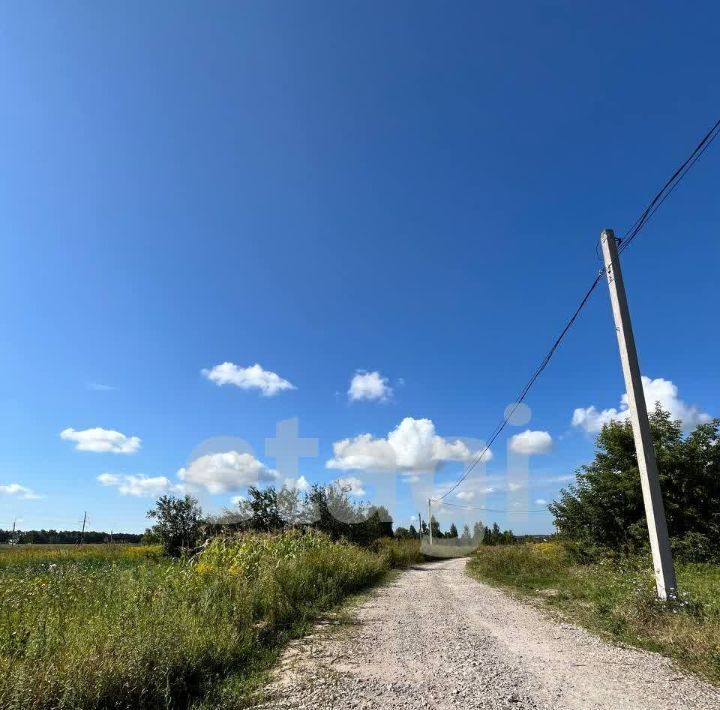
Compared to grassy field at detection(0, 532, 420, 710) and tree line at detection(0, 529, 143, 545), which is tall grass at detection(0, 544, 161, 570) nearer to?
grassy field at detection(0, 532, 420, 710)

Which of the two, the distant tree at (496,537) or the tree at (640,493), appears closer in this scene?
the tree at (640,493)

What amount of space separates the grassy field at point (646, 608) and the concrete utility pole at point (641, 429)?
37 centimetres

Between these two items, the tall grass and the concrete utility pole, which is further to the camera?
the tall grass

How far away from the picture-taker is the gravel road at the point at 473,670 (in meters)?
4.12

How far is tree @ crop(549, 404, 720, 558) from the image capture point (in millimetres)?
12742

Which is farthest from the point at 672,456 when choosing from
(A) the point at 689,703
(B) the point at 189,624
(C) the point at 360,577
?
(B) the point at 189,624

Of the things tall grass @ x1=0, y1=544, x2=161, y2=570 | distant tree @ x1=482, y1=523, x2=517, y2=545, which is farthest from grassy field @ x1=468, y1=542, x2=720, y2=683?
distant tree @ x1=482, y1=523, x2=517, y2=545

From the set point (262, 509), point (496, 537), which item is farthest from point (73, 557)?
point (496, 537)

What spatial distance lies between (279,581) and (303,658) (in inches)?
145

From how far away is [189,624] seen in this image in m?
5.43

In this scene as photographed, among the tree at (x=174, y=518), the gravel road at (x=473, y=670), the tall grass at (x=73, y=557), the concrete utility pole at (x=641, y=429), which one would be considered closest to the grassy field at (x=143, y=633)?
the gravel road at (x=473, y=670)

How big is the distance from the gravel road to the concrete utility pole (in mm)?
1632

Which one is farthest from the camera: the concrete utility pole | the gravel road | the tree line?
the tree line

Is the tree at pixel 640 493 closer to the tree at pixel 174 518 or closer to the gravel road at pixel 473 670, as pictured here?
the gravel road at pixel 473 670
